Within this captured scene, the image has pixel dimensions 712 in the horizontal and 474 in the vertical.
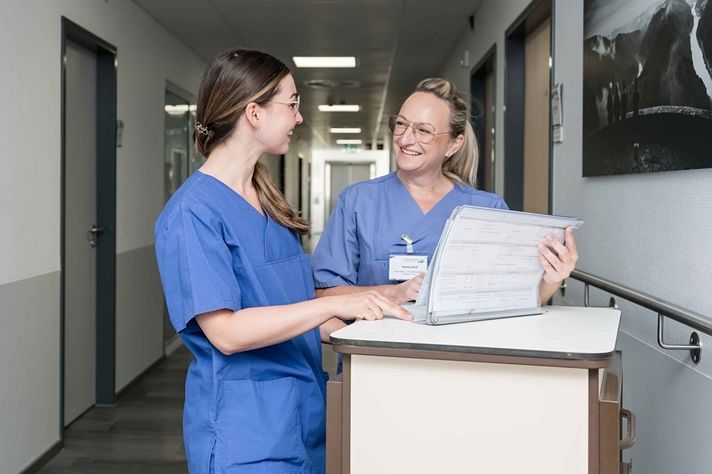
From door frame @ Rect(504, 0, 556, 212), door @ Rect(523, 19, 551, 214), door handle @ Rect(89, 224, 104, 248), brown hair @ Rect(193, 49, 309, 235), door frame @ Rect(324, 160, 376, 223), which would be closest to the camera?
brown hair @ Rect(193, 49, 309, 235)

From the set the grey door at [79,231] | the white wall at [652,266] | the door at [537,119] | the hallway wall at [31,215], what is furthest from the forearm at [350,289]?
the grey door at [79,231]

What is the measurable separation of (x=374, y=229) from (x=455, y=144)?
1.04ft

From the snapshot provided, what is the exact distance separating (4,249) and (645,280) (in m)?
2.43

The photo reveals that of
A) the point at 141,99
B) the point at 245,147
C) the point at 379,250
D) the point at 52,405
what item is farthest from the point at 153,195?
the point at 245,147

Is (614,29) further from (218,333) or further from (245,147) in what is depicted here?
(218,333)

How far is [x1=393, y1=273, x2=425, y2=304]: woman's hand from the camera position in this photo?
1622 millimetres

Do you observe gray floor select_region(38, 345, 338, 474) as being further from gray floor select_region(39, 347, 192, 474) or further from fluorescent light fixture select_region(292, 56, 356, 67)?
fluorescent light fixture select_region(292, 56, 356, 67)

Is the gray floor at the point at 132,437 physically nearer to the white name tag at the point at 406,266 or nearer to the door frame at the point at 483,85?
the door frame at the point at 483,85

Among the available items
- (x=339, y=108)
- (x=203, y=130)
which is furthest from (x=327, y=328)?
(x=339, y=108)

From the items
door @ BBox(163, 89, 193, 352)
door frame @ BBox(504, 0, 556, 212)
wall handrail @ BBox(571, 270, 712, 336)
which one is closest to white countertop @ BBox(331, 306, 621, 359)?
wall handrail @ BBox(571, 270, 712, 336)

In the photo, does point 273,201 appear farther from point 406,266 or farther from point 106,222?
point 106,222

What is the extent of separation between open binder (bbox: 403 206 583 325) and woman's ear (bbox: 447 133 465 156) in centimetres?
55

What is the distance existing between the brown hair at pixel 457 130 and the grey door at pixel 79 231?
2.47 meters

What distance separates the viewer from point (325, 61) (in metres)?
7.15
